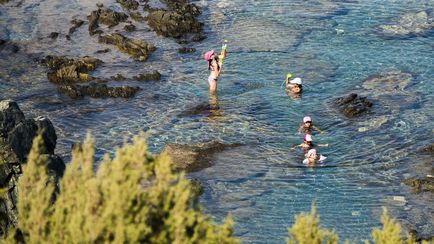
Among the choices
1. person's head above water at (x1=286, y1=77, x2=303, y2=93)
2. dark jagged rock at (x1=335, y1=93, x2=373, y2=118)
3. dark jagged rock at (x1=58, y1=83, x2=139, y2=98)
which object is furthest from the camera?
dark jagged rock at (x1=58, y1=83, x2=139, y2=98)

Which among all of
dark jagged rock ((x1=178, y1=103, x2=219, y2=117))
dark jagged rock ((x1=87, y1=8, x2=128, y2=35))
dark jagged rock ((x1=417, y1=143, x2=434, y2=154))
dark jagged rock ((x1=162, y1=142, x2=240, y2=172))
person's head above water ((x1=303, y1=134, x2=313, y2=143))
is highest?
dark jagged rock ((x1=87, y1=8, x2=128, y2=35))

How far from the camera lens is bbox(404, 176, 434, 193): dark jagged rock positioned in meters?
22.5

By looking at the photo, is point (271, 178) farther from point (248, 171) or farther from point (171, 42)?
point (171, 42)

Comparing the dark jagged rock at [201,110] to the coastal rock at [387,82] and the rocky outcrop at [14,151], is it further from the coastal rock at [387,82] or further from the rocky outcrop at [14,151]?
the rocky outcrop at [14,151]

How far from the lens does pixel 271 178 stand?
23703mm

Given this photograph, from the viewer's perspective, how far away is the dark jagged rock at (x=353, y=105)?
28.9 m

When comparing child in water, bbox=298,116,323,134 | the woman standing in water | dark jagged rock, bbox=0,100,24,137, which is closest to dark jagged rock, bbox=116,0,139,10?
the woman standing in water

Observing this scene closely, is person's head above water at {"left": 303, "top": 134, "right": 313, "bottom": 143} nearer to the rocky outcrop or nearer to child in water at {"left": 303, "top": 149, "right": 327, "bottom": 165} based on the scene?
child in water at {"left": 303, "top": 149, "right": 327, "bottom": 165}

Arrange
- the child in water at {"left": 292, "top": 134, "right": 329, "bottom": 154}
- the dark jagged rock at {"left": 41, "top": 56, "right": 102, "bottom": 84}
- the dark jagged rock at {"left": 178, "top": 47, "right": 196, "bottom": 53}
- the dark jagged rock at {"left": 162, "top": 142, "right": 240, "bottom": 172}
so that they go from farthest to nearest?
the dark jagged rock at {"left": 178, "top": 47, "right": 196, "bottom": 53}, the dark jagged rock at {"left": 41, "top": 56, "right": 102, "bottom": 84}, the child in water at {"left": 292, "top": 134, "right": 329, "bottom": 154}, the dark jagged rock at {"left": 162, "top": 142, "right": 240, "bottom": 172}

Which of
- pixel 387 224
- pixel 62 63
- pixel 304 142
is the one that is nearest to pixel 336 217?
pixel 304 142

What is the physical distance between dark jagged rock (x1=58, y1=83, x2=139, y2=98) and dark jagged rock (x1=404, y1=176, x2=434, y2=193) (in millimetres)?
13342

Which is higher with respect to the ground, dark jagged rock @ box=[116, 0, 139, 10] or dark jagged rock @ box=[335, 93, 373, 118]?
dark jagged rock @ box=[116, 0, 139, 10]

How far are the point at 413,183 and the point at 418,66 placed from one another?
12406mm

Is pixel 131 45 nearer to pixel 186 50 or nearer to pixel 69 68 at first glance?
pixel 186 50
